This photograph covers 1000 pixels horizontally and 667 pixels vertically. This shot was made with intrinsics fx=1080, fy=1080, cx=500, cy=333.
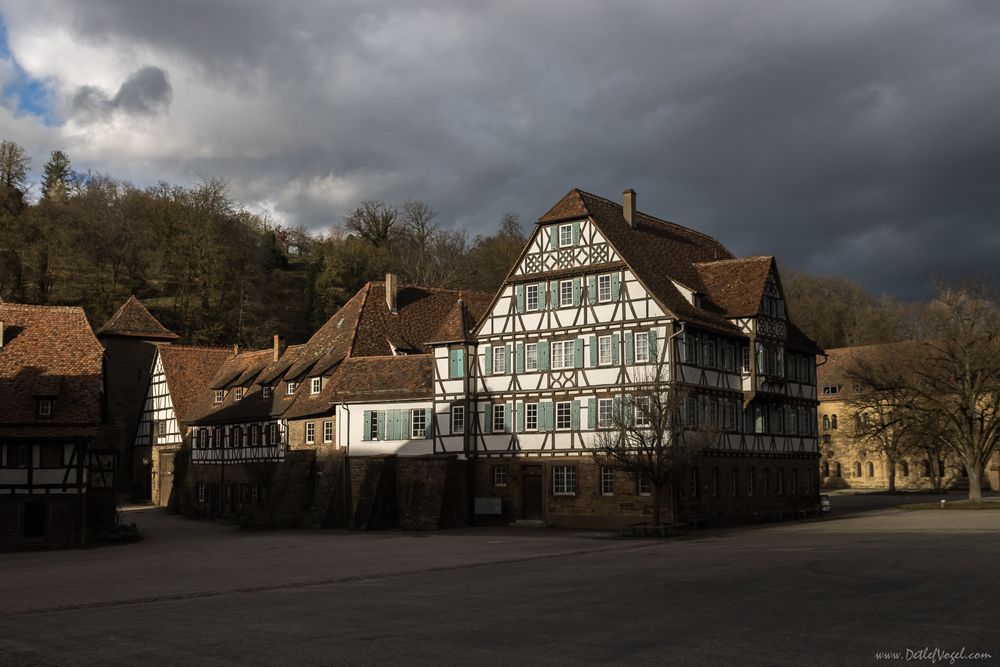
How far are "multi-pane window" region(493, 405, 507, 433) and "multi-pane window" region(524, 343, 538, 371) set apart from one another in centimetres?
214

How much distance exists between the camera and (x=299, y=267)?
117 m

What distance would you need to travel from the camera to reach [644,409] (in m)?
37.8

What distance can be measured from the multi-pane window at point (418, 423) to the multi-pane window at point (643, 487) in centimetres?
1082

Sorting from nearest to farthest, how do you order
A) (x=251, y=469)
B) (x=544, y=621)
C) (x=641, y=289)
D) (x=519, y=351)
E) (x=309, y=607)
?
1. (x=544, y=621)
2. (x=309, y=607)
3. (x=641, y=289)
4. (x=519, y=351)
5. (x=251, y=469)

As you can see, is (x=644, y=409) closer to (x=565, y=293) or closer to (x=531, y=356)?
(x=565, y=293)

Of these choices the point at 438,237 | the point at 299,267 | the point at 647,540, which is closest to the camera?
the point at 647,540

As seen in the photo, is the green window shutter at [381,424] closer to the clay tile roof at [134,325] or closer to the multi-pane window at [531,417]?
the multi-pane window at [531,417]

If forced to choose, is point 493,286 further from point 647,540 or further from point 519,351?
point 647,540

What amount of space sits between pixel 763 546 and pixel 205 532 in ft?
87.2

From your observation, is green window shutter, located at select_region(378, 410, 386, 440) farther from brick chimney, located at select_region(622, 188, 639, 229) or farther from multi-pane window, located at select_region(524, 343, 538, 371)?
brick chimney, located at select_region(622, 188, 639, 229)

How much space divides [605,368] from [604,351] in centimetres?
71

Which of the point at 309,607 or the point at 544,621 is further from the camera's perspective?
the point at 309,607

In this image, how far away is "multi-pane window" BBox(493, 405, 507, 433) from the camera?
4541cm

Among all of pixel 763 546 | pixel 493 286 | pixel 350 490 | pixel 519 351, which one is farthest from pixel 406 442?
pixel 493 286
